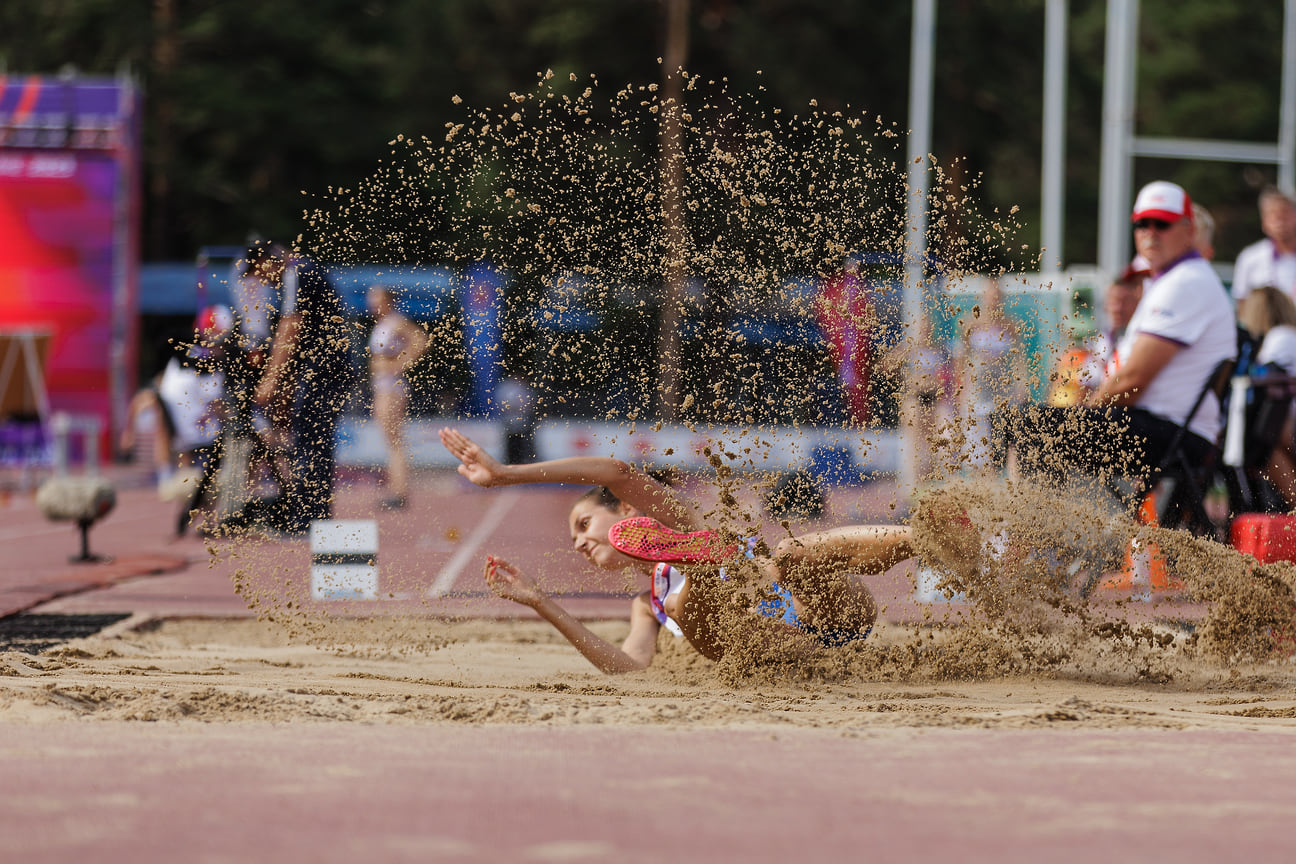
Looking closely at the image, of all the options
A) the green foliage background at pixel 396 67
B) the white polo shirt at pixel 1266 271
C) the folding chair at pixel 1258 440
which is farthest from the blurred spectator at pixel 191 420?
the green foliage background at pixel 396 67

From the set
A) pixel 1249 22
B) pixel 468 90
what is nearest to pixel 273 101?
pixel 468 90

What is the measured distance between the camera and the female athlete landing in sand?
535 centimetres

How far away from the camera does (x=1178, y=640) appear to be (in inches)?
234

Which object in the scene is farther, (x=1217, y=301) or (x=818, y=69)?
(x=818, y=69)

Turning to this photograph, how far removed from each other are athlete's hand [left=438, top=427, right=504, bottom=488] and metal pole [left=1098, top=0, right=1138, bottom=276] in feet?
32.8

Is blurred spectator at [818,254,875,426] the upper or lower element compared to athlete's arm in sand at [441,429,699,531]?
upper

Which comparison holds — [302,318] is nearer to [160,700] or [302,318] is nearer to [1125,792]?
[160,700]

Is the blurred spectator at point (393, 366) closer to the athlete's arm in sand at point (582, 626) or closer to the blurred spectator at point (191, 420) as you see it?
the blurred spectator at point (191, 420)

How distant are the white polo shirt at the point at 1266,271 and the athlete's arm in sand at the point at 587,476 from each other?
5.85 meters

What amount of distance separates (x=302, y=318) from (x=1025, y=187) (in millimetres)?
35526

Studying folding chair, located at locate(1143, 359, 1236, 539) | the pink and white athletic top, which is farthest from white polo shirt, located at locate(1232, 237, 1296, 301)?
the pink and white athletic top

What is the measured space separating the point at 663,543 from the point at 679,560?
0.27ft

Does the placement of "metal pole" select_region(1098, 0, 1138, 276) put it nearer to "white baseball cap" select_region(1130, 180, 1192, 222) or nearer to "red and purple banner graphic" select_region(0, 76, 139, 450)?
"white baseball cap" select_region(1130, 180, 1192, 222)

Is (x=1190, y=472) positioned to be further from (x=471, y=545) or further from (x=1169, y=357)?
(x=471, y=545)
